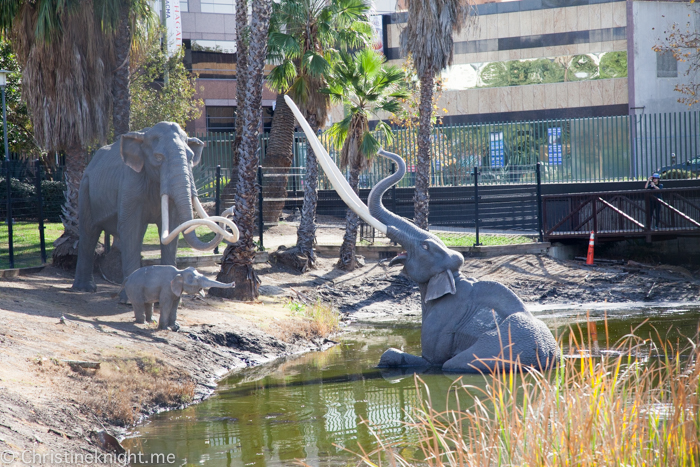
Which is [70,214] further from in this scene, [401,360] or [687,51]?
[687,51]

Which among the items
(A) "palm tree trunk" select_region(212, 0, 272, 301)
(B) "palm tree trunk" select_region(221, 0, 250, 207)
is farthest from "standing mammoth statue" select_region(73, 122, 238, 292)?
(B) "palm tree trunk" select_region(221, 0, 250, 207)

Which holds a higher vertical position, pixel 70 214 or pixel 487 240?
pixel 70 214

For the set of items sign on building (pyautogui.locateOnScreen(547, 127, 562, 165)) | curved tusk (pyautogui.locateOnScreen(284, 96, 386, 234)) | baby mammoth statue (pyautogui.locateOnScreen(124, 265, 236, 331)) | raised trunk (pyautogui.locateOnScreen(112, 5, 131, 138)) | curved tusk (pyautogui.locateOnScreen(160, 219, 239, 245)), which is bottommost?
baby mammoth statue (pyautogui.locateOnScreen(124, 265, 236, 331))

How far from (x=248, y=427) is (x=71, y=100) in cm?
962

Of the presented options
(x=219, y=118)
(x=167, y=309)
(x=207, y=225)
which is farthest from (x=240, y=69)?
(x=219, y=118)

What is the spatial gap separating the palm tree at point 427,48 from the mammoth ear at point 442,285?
956cm

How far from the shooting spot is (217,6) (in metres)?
45.5

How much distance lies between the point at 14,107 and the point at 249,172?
12538mm

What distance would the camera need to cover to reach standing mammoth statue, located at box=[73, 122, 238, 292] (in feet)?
33.5

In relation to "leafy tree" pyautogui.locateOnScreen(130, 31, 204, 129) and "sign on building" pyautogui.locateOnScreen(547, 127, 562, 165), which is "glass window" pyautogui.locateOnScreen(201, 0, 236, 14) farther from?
"sign on building" pyautogui.locateOnScreen(547, 127, 562, 165)

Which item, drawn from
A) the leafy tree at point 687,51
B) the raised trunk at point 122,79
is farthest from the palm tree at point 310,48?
the leafy tree at point 687,51

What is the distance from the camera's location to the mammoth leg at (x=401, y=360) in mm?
8734

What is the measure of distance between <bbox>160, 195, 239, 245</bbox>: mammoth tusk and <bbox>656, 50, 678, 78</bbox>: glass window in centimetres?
3243

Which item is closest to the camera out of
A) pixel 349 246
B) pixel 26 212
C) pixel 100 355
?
pixel 100 355
